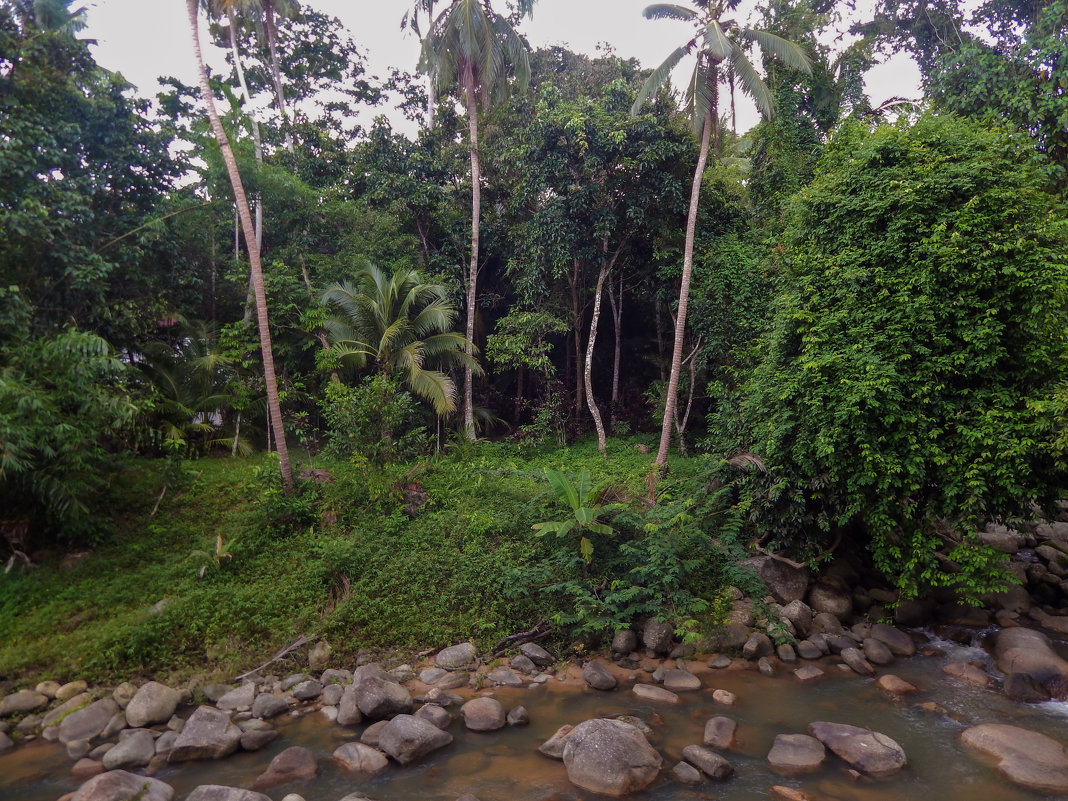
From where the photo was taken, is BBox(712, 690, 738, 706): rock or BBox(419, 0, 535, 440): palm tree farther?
BBox(419, 0, 535, 440): palm tree

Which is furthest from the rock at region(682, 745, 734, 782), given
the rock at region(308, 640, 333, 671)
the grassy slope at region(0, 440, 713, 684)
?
the rock at region(308, 640, 333, 671)

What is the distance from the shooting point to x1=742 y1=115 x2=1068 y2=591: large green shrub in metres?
7.36

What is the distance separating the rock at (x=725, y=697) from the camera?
7000mm

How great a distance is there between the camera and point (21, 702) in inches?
270

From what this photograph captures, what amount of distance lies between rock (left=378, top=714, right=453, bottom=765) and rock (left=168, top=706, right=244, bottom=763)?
Answer: 5.20 feet

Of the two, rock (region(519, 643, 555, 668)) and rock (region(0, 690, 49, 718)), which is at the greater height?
rock (region(519, 643, 555, 668))

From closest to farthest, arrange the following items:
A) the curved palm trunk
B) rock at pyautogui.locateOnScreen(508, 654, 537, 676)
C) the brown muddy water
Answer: the brown muddy water → rock at pyautogui.locateOnScreen(508, 654, 537, 676) → the curved palm trunk

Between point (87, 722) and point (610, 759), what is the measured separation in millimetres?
5858

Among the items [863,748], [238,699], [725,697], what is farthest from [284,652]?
[863,748]

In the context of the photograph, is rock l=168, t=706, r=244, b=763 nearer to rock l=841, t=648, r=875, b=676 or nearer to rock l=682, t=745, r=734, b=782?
rock l=682, t=745, r=734, b=782

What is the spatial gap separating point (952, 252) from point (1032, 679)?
5.35 metres

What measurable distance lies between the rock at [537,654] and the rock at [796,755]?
3.07 m

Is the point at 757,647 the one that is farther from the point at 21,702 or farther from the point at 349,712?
the point at 21,702

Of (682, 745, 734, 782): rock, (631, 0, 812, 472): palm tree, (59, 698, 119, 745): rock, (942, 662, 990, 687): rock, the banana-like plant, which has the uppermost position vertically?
(631, 0, 812, 472): palm tree
